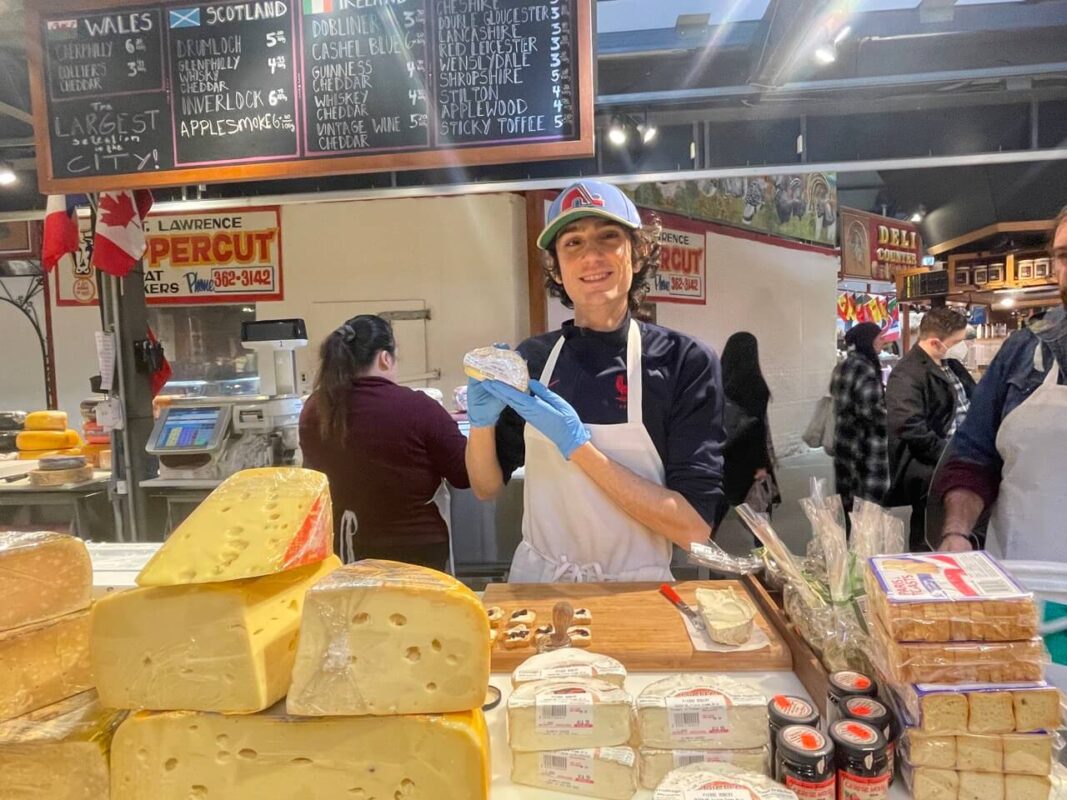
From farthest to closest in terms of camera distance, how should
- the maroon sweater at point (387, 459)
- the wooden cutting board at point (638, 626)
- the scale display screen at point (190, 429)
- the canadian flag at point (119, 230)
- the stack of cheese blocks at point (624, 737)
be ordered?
the scale display screen at point (190, 429), the canadian flag at point (119, 230), the maroon sweater at point (387, 459), the wooden cutting board at point (638, 626), the stack of cheese blocks at point (624, 737)

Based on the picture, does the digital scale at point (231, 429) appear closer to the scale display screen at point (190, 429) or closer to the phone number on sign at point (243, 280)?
the scale display screen at point (190, 429)

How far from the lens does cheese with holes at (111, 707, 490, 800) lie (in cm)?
91

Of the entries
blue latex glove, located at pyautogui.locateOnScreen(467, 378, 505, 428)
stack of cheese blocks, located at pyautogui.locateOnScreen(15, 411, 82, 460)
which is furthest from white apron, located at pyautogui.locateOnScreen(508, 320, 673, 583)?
stack of cheese blocks, located at pyautogui.locateOnScreen(15, 411, 82, 460)

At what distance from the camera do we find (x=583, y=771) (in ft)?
3.18

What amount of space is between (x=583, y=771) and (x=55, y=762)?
2.37 feet

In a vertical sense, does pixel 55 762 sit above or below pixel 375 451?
below

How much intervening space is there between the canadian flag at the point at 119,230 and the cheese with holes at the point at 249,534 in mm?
2958

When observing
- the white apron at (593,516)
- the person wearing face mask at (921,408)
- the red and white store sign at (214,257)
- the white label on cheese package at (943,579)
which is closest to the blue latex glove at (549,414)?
the white apron at (593,516)

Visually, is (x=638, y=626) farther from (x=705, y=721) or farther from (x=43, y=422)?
(x=43, y=422)

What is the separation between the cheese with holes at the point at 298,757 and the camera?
91 centimetres

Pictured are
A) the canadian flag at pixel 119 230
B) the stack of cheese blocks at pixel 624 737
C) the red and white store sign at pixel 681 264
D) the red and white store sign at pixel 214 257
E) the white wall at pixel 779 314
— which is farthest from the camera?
the white wall at pixel 779 314

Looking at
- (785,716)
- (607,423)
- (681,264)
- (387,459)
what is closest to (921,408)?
(607,423)

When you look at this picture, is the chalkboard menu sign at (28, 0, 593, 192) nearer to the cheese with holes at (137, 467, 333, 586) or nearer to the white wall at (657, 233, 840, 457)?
the cheese with holes at (137, 467, 333, 586)

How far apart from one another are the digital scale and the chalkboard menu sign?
0.90 meters
